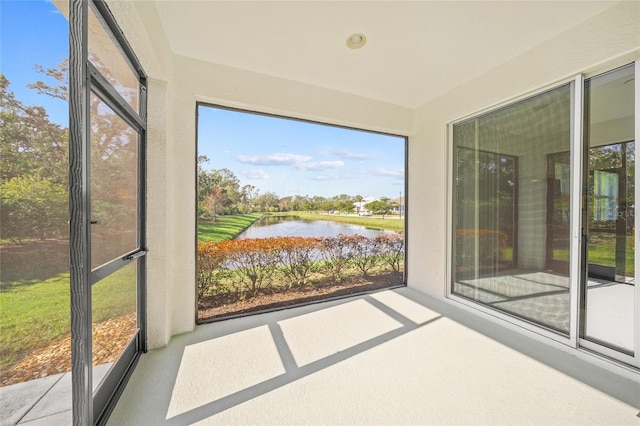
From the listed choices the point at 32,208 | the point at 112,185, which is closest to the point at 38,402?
the point at 32,208

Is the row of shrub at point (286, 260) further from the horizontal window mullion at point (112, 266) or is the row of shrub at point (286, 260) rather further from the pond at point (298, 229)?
the horizontal window mullion at point (112, 266)

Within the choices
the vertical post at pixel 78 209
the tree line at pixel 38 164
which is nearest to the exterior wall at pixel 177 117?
the vertical post at pixel 78 209

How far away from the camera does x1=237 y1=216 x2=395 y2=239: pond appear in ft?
11.0

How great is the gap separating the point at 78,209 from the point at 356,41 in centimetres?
242

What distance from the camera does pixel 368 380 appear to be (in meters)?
1.87

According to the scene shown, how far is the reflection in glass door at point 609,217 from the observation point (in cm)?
196

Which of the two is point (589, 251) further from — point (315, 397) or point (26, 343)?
point (26, 343)

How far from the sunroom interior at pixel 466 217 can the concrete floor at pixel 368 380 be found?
1 cm

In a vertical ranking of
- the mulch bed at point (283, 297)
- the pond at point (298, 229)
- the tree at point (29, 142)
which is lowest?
the mulch bed at point (283, 297)

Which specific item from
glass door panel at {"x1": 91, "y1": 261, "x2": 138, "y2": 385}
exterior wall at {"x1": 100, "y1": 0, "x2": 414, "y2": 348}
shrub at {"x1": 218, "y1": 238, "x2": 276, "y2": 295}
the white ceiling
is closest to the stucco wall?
exterior wall at {"x1": 100, "y1": 0, "x2": 414, "y2": 348}

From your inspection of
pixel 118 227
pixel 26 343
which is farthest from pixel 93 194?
pixel 26 343

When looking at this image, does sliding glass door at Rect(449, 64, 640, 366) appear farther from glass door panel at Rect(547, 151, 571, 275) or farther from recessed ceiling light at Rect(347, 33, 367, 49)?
recessed ceiling light at Rect(347, 33, 367, 49)

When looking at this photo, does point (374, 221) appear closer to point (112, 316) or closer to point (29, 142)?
point (112, 316)

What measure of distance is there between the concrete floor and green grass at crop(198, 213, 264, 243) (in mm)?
987
